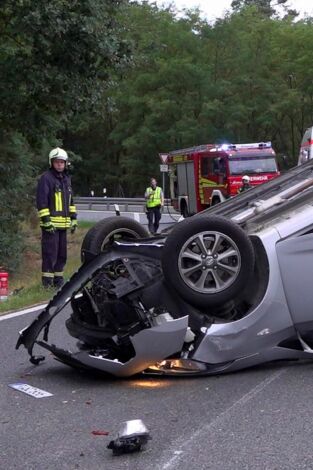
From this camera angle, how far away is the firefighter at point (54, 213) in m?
9.48

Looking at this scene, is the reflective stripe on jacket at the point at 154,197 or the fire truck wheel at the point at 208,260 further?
the reflective stripe on jacket at the point at 154,197

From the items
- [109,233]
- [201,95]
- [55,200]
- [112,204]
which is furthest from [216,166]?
[201,95]

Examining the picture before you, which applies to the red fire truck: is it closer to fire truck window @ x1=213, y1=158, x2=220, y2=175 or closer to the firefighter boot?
fire truck window @ x1=213, y1=158, x2=220, y2=175

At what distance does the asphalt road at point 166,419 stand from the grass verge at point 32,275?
322cm

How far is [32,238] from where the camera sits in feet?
71.7

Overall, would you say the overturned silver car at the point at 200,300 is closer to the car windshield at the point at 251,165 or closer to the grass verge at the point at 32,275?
the grass verge at the point at 32,275

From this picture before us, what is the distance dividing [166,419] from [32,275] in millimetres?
12480

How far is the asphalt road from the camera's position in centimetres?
364

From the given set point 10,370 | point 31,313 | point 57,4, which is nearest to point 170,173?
point 57,4

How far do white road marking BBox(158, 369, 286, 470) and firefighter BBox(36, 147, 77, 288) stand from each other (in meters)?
5.07

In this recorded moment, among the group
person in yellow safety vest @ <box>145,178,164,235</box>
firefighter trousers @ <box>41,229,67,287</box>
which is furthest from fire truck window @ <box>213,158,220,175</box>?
firefighter trousers @ <box>41,229,67,287</box>

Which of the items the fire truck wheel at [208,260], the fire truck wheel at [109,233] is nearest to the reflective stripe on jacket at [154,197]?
the fire truck wheel at [109,233]

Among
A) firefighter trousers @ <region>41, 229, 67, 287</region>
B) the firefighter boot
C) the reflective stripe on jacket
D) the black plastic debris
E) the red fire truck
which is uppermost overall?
the red fire truck

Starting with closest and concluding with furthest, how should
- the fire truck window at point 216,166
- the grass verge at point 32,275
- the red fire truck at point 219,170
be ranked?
the grass verge at point 32,275 < the red fire truck at point 219,170 < the fire truck window at point 216,166
